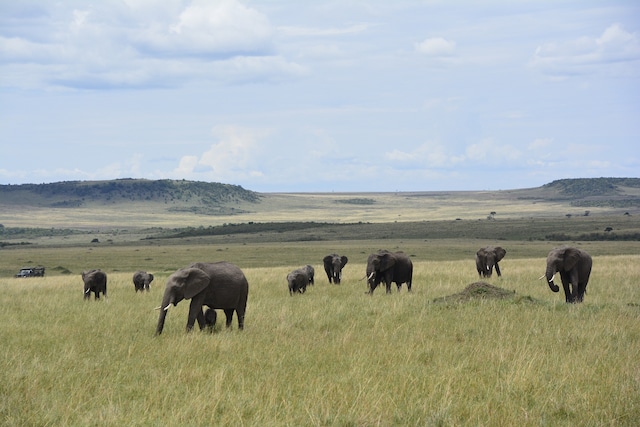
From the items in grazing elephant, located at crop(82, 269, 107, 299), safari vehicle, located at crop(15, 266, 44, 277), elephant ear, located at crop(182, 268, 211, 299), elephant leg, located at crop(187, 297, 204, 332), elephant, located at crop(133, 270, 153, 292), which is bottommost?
safari vehicle, located at crop(15, 266, 44, 277)

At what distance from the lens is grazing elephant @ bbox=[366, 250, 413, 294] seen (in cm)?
2505

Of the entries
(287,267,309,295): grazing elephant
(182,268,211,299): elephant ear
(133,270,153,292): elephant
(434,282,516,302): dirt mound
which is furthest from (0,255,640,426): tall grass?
(133,270,153,292): elephant

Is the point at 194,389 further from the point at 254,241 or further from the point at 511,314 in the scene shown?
the point at 254,241

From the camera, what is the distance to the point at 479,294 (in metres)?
20.2

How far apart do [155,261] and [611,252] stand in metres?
35.8

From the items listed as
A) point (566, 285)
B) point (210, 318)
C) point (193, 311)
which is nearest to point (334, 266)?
point (566, 285)

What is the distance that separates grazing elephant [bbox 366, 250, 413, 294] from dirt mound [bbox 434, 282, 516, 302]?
4.48m

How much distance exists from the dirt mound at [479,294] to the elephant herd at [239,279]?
1.32 meters

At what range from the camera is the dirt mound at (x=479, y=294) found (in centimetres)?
1990

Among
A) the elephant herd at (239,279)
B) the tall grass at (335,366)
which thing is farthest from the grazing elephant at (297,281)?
the tall grass at (335,366)

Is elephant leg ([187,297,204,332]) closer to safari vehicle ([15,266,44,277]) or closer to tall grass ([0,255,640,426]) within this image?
tall grass ([0,255,640,426])

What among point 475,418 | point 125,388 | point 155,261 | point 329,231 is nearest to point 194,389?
point 125,388

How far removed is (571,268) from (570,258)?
272mm

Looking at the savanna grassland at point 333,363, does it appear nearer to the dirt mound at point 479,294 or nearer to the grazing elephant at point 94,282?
the dirt mound at point 479,294
